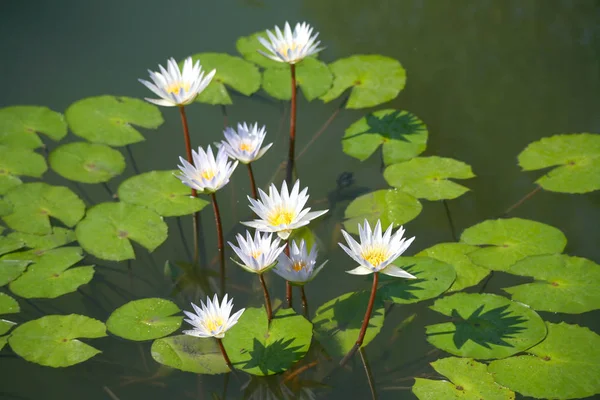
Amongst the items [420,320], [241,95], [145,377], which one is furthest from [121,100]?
[420,320]

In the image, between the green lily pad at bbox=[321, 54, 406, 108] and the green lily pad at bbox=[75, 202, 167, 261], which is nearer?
the green lily pad at bbox=[75, 202, 167, 261]

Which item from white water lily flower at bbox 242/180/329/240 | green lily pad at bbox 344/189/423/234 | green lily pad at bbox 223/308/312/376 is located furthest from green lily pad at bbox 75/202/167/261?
green lily pad at bbox 344/189/423/234

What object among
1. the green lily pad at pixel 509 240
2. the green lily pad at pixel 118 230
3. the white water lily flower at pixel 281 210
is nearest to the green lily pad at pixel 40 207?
the green lily pad at pixel 118 230

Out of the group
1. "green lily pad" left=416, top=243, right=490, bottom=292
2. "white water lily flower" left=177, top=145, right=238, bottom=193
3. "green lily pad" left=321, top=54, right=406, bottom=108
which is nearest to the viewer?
"white water lily flower" left=177, top=145, right=238, bottom=193

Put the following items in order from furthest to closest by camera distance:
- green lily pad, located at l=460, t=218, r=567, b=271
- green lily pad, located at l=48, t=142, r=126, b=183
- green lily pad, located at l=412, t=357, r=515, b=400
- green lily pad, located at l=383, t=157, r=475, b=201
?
green lily pad, located at l=48, t=142, r=126, b=183, green lily pad, located at l=383, t=157, r=475, b=201, green lily pad, located at l=460, t=218, r=567, b=271, green lily pad, located at l=412, t=357, r=515, b=400

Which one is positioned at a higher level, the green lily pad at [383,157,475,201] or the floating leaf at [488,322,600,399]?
the green lily pad at [383,157,475,201]

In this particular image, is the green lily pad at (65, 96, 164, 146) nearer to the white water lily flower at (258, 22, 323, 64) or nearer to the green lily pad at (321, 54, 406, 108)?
the white water lily flower at (258, 22, 323, 64)

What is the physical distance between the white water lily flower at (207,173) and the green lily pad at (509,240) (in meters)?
1.23

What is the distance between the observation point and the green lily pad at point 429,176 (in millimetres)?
3445

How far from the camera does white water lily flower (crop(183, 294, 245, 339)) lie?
2365 mm

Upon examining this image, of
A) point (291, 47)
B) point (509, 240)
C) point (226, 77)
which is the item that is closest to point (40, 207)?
point (226, 77)

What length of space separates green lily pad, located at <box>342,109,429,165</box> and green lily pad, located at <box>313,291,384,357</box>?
1042 millimetres

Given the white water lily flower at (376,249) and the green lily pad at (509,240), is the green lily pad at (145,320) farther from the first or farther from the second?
the green lily pad at (509,240)

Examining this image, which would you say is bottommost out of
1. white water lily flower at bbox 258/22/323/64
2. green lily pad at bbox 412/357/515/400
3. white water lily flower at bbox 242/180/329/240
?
green lily pad at bbox 412/357/515/400
